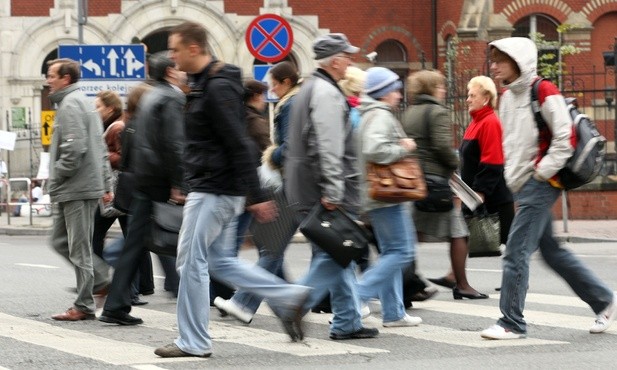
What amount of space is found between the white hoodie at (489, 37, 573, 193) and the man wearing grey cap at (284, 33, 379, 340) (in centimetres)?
95

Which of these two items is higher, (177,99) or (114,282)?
(177,99)

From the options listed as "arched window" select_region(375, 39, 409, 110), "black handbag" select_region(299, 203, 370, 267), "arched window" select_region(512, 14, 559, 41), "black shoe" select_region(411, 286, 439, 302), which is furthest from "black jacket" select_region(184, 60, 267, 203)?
"arched window" select_region(375, 39, 409, 110)

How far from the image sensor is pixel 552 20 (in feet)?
125

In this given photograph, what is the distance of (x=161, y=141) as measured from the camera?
9922 millimetres

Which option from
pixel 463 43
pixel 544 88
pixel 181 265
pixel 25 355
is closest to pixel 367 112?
pixel 544 88

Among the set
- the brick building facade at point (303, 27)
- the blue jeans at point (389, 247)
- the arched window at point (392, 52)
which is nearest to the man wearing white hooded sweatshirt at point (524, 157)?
the blue jeans at point (389, 247)

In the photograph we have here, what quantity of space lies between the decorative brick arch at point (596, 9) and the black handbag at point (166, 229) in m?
29.5

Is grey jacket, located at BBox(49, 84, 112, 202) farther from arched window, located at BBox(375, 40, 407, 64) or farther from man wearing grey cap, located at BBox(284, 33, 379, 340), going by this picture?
arched window, located at BBox(375, 40, 407, 64)

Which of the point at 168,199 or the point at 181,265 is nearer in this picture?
the point at 181,265

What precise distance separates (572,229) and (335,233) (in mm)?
13938

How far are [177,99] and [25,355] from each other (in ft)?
6.49

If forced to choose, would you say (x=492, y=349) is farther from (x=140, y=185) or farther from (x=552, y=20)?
(x=552, y=20)

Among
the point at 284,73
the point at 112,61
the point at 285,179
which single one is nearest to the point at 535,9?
the point at 112,61

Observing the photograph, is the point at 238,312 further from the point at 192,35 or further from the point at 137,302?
the point at 192,35
